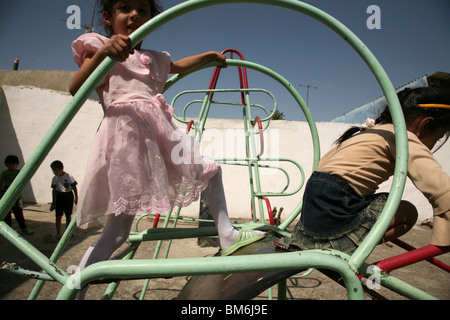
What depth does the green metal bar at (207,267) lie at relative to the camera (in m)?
0.50

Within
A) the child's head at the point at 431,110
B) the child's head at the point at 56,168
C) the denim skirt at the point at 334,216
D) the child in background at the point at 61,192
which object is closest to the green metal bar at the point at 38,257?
the denim skirt at the point at 334,216

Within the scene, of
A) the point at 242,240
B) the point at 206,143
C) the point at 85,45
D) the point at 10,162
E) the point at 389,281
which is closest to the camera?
the point at 389,281

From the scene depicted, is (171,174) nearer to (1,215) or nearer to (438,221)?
(1,215)

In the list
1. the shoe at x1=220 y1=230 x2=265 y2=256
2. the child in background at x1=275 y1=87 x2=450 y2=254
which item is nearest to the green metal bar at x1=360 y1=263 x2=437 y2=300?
the child in background at x1=275 y1=87 x2=450 y2=254

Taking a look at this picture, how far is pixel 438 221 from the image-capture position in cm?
68

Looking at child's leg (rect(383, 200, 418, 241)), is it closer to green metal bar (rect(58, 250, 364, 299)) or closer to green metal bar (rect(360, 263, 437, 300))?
green metal bar (rect(360, 263, 437, 300))

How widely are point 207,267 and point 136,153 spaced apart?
45cm

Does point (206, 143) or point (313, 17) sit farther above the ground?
point (313, 17)

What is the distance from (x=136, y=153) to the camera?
2.74 ft

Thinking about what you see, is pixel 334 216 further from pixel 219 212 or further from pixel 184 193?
pixel 184 193

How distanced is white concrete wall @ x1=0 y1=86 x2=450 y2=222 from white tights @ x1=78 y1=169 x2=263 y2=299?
386cm

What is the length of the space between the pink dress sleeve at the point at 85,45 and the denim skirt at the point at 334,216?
2.47 ft

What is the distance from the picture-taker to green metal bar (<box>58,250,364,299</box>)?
0.50 m

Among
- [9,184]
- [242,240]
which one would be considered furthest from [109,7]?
[9,184]
